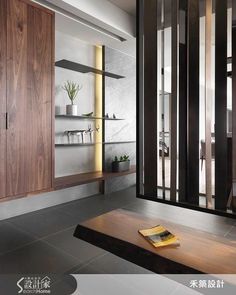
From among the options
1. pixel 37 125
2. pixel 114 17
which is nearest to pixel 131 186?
pixel 37 125

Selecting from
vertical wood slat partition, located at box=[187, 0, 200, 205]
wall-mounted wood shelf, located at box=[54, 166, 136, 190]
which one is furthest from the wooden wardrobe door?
vertical wood slat partition, located at box=[187, 0, 200, 205]

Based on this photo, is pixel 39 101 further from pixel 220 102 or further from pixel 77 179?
pixel 220 102

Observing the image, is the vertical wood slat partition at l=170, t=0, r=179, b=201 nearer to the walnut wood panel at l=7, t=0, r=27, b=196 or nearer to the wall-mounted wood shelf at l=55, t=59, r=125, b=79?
the walnut wood panel at l=7, t=0, r=27, b=196

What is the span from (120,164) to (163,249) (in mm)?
3015

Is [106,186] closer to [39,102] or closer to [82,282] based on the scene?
[39,102]

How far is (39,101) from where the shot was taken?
2875 millimetres

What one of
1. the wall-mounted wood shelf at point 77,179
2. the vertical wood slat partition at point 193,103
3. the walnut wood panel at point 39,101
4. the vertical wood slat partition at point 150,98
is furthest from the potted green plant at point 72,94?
the vertical wood slat partition at point 193,103

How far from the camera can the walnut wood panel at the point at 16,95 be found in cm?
258

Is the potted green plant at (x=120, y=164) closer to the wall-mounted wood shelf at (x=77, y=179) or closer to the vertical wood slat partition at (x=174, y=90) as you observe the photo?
the wall-mounted wood shelf at (x=77, y=179)

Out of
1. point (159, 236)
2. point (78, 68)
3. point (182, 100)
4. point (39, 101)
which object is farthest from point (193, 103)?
point (78, 68)

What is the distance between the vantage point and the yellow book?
4.89ft

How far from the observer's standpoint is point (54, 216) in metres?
3.18

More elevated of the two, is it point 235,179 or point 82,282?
point 235,179

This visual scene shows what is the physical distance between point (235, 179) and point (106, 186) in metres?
2.83
